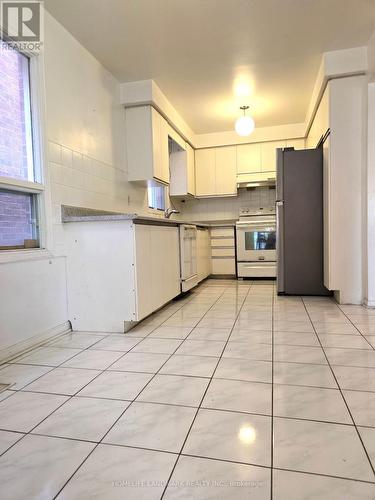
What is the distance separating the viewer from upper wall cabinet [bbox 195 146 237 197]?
17.3 feet

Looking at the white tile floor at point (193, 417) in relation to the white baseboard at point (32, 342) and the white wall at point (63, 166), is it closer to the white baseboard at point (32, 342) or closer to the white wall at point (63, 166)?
the white baseboard at point (32, 342)

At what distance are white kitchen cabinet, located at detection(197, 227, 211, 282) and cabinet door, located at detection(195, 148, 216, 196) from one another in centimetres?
79

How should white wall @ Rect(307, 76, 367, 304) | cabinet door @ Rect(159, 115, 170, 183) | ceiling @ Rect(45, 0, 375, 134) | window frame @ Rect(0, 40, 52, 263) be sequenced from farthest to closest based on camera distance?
1. cabinet door @ Rect(159, 115, 170, 183)
2. white wall @ Rect(307, 76, 367, 304)
3. ceiling @ Rect(45, 0, 375, 134)
4. window frame @ Rect(0, 40, 52, 263)

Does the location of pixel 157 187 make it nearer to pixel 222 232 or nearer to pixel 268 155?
pixel 222 232

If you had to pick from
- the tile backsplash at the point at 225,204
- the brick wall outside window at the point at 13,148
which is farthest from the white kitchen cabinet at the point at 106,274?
the tile backsplash at the point at 225,204

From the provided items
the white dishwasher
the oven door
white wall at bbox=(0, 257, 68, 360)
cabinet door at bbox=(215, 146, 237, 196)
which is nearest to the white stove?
the oven door

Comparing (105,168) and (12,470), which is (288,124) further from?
(12,470)

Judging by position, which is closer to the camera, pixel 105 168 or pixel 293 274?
pixel 105 168

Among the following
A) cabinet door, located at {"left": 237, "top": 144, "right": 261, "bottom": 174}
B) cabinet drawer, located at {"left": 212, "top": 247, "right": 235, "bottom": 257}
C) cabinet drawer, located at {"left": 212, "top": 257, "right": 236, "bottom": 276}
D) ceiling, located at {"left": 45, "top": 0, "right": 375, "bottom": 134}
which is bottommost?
cabinet drawer, located at {"left": 212, "top": 257, "right": 236, "bottom": 276}

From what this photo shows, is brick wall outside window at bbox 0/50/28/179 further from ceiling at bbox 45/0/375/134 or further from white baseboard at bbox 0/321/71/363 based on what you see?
white baseboard at bbox 0/321/71/363

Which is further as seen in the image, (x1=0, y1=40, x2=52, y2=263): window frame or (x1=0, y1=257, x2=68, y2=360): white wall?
(x1=0, y1=40, x2=52, y2=263): window frame

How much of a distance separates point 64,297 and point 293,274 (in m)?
2.41

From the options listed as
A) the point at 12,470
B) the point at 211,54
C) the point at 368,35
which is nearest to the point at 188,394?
the point at 12,470

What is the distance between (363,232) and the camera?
9.80 ft
